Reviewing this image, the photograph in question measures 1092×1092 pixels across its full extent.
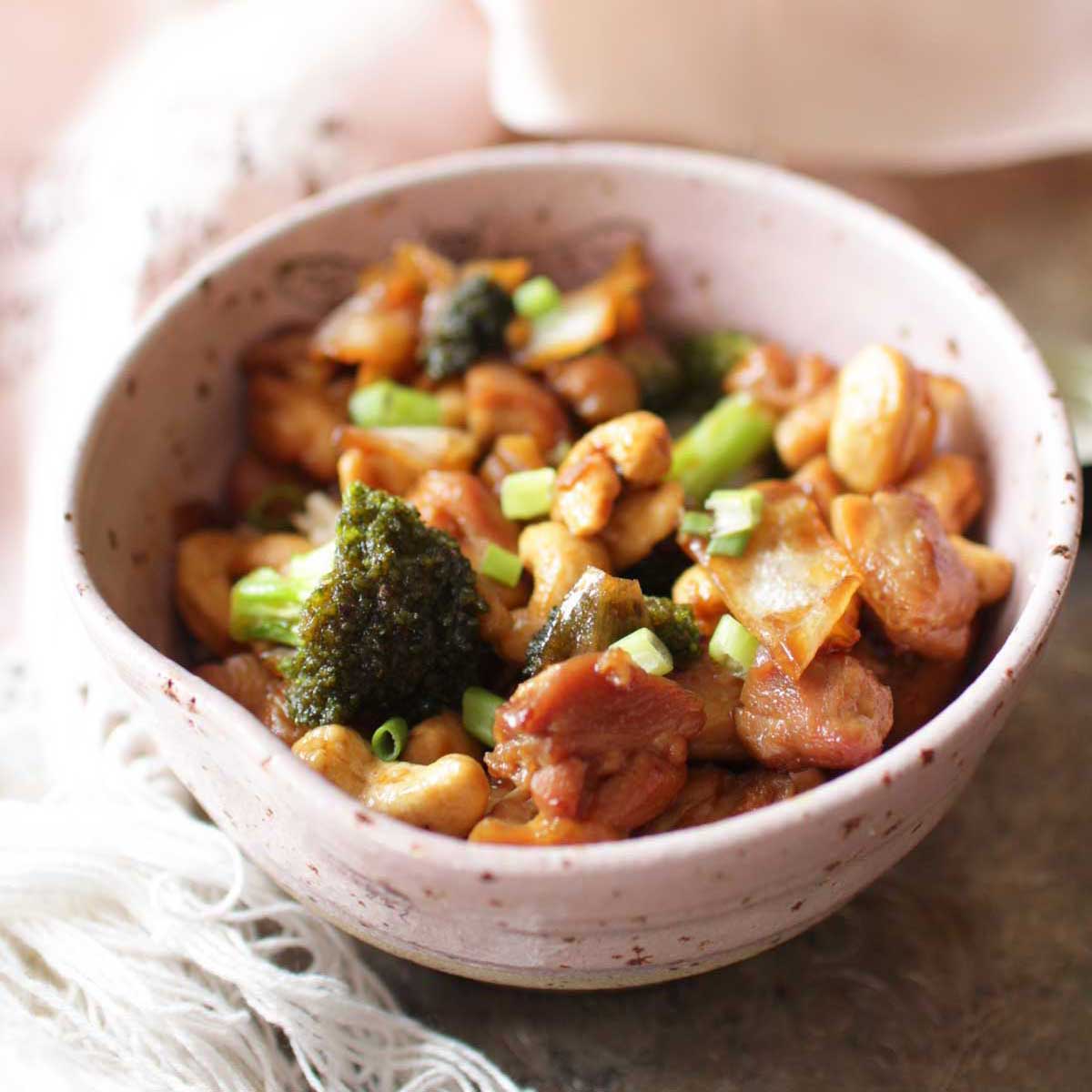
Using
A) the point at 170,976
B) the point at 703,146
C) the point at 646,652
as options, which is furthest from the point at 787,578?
the point at 703,146

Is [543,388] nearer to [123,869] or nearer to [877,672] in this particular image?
[877,672]

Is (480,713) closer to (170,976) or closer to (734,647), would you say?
(734,647)

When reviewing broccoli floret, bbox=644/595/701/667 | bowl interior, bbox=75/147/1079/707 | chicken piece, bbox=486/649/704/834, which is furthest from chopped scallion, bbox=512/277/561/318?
chicken piece, bbox=486/649/704/834

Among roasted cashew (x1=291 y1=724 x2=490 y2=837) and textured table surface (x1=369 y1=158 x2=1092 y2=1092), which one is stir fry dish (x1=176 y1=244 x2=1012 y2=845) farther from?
textured table surface (x1=369 y1=158 x2=1092 y2=1092)

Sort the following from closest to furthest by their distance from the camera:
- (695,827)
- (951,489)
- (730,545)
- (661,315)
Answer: (695,827), (730,545), (951,489), (661,315)

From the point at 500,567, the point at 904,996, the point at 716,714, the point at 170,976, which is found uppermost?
the point at 500,567

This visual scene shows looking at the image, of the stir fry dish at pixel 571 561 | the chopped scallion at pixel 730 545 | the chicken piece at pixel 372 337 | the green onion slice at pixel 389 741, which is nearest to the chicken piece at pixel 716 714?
the stir fry dish at pixel 571 561

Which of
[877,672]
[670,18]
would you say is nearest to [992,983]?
[877,672]
